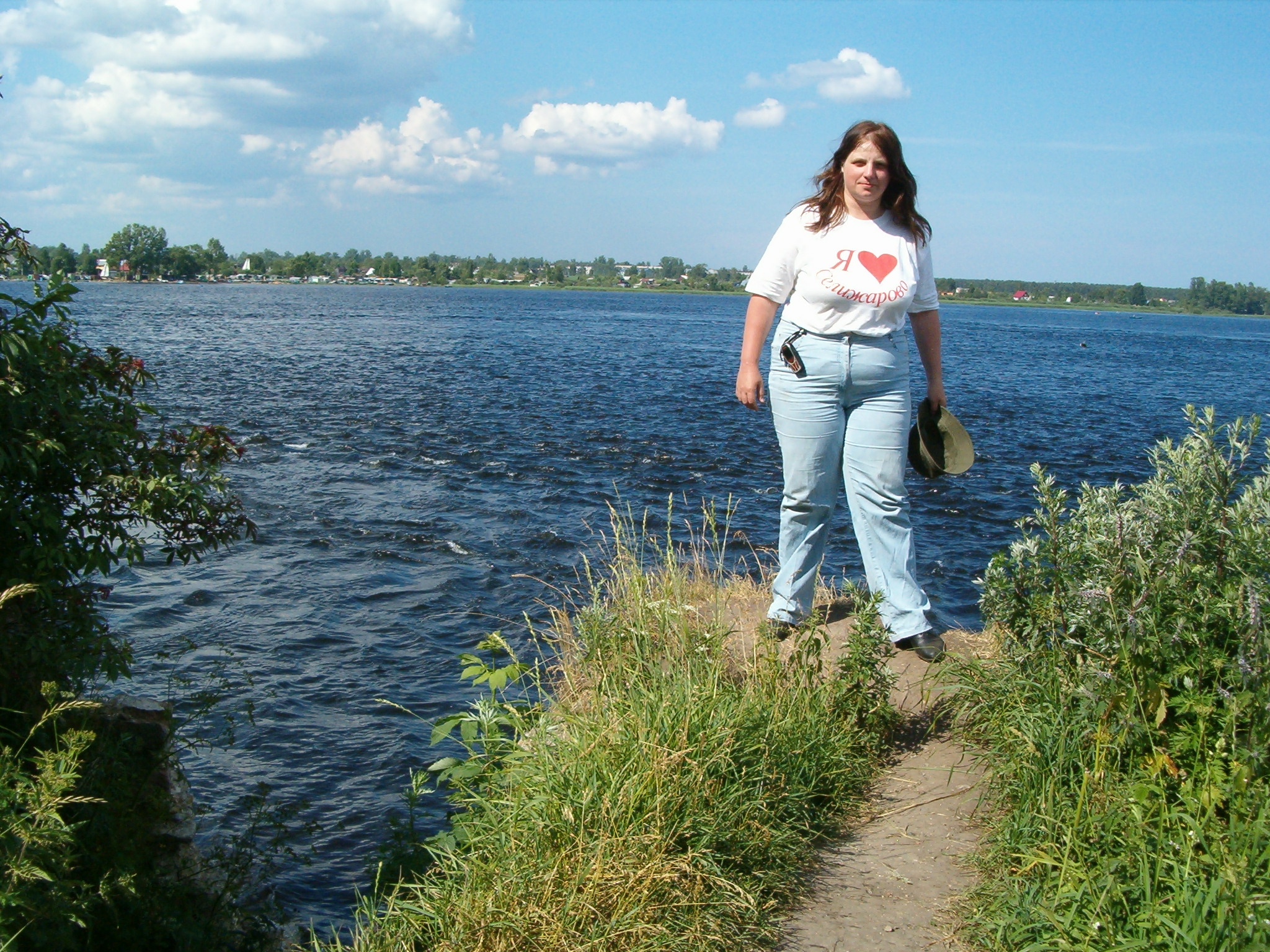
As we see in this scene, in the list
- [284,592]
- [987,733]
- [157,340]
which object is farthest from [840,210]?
[157,340]

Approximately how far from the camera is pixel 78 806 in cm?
402

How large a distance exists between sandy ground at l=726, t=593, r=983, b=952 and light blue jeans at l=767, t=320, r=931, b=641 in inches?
20.4

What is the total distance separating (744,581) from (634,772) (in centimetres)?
346

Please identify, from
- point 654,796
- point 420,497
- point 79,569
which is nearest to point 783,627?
point 654,796

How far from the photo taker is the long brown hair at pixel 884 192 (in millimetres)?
4426

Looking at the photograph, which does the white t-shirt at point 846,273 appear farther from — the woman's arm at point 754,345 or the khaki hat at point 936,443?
the khaki hat at point 936,443

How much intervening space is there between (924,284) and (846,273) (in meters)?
0.45

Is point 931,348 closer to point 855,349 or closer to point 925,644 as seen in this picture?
point 855,349

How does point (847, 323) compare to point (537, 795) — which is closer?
point (537, 795)

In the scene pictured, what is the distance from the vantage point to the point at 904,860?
3.47m

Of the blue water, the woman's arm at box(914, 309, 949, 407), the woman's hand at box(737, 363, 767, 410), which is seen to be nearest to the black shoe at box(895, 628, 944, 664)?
the woman's arm at box(914, 309, 949, 407)

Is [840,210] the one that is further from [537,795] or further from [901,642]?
[537,795]

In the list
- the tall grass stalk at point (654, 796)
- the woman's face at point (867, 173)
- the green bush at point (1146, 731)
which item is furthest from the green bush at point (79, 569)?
the woman's face at point (867, 173)

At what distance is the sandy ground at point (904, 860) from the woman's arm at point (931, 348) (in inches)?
56.4
